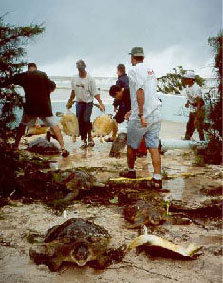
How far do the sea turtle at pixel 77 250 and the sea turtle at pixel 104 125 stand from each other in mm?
5393

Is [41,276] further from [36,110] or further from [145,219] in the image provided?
[36,110]

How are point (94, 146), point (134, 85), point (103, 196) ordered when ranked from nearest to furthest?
point (103, 196) → point (134, 85) → point (94, 146)

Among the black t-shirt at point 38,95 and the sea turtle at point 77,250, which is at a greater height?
the black t-shirt at point 38,95

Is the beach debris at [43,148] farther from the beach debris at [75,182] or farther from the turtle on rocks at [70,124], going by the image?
the beach debris at [75,182]

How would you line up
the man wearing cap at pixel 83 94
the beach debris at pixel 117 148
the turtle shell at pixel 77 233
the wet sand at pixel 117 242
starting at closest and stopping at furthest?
the wet sand at pixel 117 242
the turtle shell at pixel 77 233
the beach debris at pixel 117 148
the man wearing cap at pixel 83 94

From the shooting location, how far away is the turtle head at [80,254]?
3051 mm

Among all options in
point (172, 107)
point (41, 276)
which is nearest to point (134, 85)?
point (41, 276)

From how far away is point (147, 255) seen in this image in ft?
10.8

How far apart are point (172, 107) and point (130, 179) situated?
8.84 meters

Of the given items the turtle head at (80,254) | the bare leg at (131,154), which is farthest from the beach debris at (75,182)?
the turtle head at (80,254)

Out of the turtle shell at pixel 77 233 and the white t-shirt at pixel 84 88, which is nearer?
the turtle shell at pixel 77 233

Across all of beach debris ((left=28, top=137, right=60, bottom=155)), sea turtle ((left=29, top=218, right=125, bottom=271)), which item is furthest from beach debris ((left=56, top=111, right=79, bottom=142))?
sea turtle ((left=29, top=218, right=125, bottom=271))

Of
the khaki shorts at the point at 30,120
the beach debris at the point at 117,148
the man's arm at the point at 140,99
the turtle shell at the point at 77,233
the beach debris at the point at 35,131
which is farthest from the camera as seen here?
the beach debris at the point at 35,131

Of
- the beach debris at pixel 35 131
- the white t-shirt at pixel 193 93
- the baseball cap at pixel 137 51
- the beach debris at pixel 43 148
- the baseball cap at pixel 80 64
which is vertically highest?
the baseball cap at pixel 80 64
